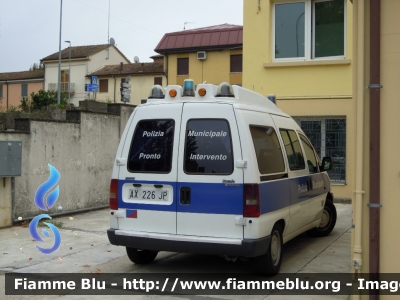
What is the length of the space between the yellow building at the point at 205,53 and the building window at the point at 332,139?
→ 2618 centimetres

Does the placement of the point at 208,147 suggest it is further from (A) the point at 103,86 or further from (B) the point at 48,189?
(A) the point at 103,86

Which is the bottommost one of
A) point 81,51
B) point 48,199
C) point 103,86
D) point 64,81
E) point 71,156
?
point 48,199

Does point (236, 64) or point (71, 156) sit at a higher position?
point (236, 64)

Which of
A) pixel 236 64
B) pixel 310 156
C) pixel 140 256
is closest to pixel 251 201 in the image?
pixel 140 256

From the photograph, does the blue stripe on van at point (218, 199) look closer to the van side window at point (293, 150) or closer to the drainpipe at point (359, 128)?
the van side window at point (293, 150)

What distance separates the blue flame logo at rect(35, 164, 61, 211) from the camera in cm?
992

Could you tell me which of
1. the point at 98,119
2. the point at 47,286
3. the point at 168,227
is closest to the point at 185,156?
the point at 168,227

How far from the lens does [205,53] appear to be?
1561 inches

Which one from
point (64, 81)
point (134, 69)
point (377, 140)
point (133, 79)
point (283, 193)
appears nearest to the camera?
point (377, 140)

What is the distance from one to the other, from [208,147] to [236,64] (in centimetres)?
3520

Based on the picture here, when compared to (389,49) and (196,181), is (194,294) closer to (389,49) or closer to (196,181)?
(196,181)

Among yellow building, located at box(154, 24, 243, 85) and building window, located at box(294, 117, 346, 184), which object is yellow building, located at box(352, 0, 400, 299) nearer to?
building window, located at box(294, 117, 346, 184)

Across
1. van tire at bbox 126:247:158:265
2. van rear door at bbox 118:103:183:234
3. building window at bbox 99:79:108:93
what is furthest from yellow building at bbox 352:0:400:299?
building window at bbox 99:79:108:93

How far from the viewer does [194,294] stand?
565 cm
